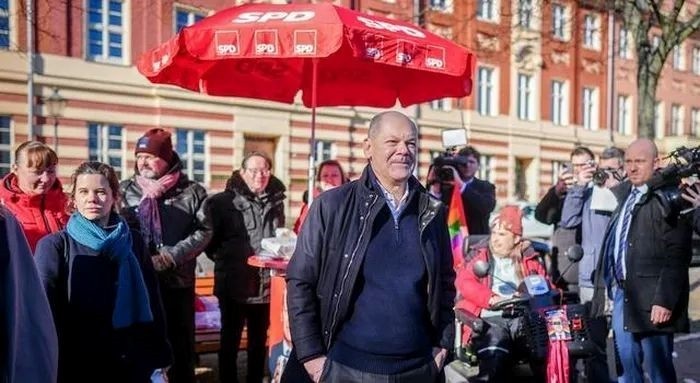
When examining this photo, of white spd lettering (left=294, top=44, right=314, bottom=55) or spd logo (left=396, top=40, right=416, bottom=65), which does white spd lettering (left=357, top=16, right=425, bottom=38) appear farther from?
white spd lettering (left=294, top=44, right=314, bottom=55)

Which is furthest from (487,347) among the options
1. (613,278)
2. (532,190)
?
(532,190)

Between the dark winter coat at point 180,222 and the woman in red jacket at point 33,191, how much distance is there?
22.4 inches

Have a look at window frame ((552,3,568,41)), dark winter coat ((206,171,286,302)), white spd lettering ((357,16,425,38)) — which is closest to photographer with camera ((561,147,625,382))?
white spd lettering ((357,16,425,38))

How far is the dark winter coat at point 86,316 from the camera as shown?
10.6 feet

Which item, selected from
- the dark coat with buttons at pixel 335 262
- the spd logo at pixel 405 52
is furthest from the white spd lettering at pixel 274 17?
the dark coat with buttons at pixel 335 262

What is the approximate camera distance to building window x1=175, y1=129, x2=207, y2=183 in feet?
77.0

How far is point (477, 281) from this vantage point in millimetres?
5395

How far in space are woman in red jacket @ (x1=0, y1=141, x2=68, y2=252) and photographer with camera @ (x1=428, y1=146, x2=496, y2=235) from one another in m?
3.66

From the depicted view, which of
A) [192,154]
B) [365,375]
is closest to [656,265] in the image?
[365,375]

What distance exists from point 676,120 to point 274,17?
41103mm

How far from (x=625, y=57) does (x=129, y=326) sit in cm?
3734

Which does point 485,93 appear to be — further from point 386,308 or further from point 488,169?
point 386,308

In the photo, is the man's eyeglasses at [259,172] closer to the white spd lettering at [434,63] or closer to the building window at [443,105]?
the white spd lettering at [434,63]

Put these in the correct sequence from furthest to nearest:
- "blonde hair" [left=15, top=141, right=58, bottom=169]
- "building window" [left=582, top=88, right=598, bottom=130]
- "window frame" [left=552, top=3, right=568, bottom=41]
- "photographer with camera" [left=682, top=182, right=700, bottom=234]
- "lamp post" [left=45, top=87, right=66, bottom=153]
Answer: "building window" [left=582, top=88, right=598, bottom=130] → "lamp post" [left=45, top=87, right=66, bottom=153] → "window frame" [left=552, top=3, right=568, bottom=41] → "photographer with camera" [left=682, top=182, right=700, bottom=234] → "blonde hair" [left=15, top=141, right=58, bottom=169]
